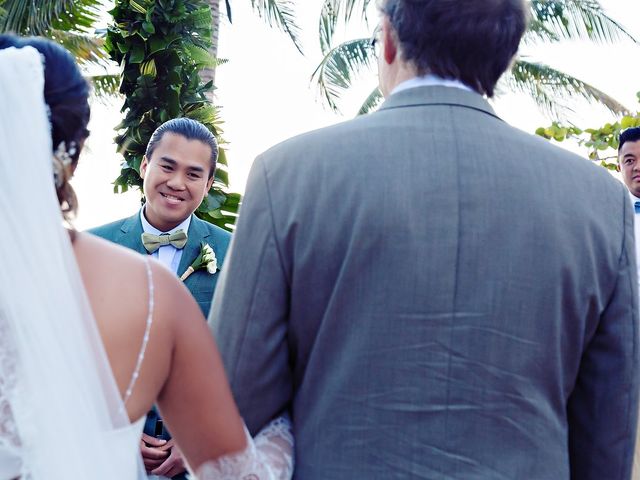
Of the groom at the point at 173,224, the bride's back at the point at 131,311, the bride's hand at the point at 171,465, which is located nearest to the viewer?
the bride's back at the point at 131,311

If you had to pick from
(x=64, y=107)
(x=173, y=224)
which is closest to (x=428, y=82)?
(x=64, y=107)

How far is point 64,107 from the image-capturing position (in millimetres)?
2414

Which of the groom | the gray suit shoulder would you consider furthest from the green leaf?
the gray suit shoulder

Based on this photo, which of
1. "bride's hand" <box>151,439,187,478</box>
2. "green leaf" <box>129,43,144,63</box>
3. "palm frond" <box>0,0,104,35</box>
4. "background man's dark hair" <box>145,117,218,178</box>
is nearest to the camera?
"bride's hand" <box>151,439,187,478</box>

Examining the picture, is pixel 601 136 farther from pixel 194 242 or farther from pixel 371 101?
pixel 371 101

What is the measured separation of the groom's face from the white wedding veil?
125 inches

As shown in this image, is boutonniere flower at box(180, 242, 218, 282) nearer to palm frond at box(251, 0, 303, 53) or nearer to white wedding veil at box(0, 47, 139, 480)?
white wedding veil at box(0, 47, 139, 480)

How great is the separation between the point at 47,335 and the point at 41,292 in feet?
0.32

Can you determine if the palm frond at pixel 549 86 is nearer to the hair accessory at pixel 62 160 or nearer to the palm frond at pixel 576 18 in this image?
the palm frond at pixel 576 18

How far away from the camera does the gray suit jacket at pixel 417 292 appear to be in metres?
2.49

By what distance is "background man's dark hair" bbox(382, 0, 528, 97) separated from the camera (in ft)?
8.79

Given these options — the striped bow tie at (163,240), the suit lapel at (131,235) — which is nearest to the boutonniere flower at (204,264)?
the striped bow tie at (163,240)

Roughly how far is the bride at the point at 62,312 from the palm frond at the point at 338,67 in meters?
18.5

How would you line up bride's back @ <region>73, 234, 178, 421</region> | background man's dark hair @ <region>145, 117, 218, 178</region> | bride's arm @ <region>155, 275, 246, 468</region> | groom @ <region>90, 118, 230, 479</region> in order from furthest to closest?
background man's dark hair @ <region>145, 117, 218, 178</region>
groom @ <region>90, 118, 230, 479</region>
bride's arm @ <region>155, 275, 246, 468</region>
bride's back @ <region>73, 234, 178, 421</region>
